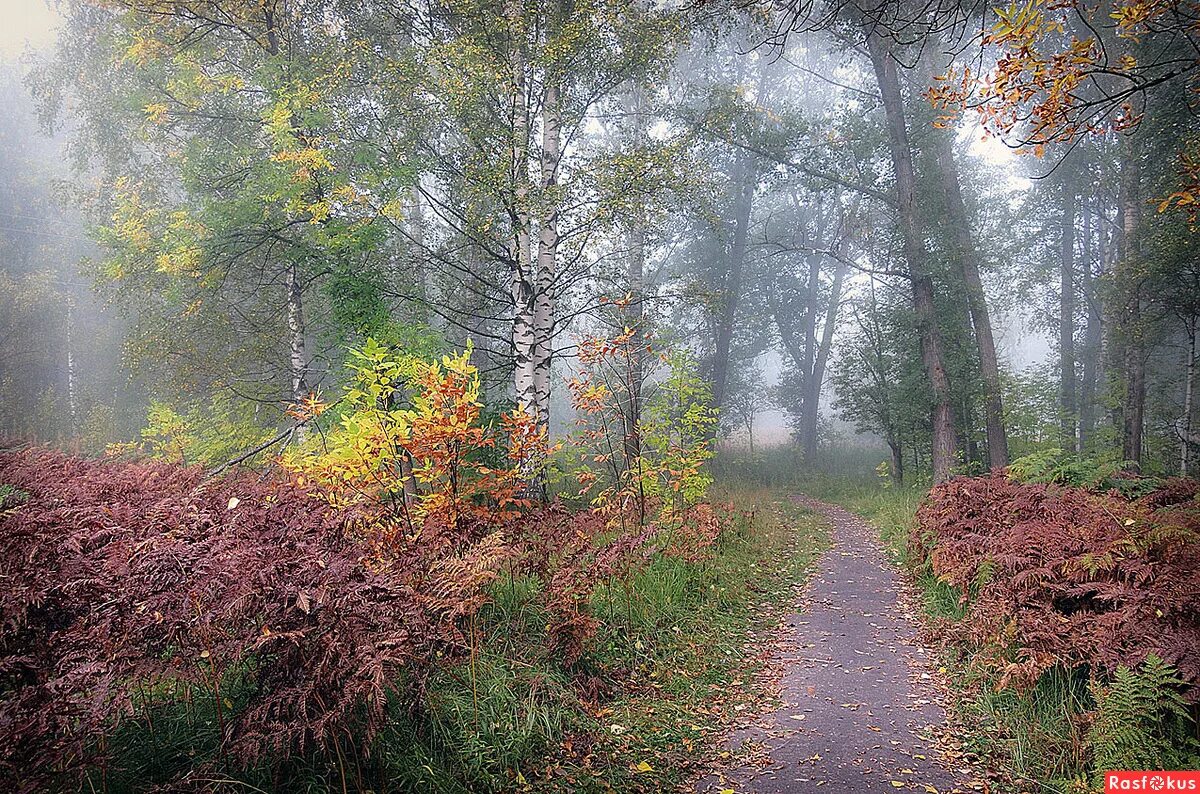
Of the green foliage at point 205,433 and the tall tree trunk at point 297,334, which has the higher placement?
the tall tree trunk at point 297,334

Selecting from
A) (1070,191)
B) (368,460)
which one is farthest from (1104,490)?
(1070,191)

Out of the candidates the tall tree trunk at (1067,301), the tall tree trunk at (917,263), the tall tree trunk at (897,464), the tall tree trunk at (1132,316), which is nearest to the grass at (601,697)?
the tall tree trunk at (917,263)

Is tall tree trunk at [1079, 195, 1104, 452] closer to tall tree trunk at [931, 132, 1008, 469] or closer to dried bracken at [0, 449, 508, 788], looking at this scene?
tall tree trunk at [931, 132, 1008, 469]

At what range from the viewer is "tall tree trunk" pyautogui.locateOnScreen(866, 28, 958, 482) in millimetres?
13148

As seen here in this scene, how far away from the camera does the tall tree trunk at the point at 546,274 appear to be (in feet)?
33.3

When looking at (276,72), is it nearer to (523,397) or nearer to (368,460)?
(523,397)

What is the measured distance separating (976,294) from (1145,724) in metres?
11.5

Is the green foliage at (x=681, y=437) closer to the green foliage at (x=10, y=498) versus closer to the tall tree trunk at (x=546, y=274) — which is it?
the tall tree trunk at (x=546, y=274)

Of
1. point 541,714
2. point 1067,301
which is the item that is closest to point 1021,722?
point 541,714

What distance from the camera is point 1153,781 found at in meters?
3.19

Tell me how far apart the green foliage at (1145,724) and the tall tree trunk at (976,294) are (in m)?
10.9

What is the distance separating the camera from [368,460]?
5012 millimetres

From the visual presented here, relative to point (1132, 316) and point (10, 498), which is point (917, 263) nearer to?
point (1132, 316)

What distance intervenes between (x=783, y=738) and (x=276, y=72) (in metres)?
10.6
